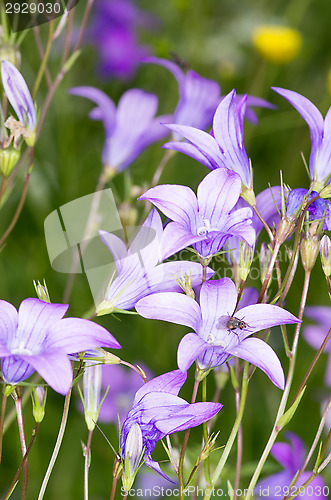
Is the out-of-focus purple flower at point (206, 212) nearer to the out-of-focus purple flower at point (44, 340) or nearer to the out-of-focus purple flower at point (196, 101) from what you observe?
the out-of-focus purple flower at point (44, 340)

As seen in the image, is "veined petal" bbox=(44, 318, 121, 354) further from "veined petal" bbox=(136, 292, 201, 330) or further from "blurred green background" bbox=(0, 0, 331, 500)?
"blurred green background" bbox=(0, 0, 331, 500)

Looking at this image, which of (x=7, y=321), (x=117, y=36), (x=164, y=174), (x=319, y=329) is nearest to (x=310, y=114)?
(x=7, y=321)

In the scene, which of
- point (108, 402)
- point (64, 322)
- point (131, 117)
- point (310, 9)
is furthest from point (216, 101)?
point (310, 9)

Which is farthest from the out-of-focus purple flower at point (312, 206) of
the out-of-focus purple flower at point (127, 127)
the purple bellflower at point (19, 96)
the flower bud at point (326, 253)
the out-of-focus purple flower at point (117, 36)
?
the out-of-focus purple flower at point (117, 36)

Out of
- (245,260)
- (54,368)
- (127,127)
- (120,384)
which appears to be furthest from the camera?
(120,384)

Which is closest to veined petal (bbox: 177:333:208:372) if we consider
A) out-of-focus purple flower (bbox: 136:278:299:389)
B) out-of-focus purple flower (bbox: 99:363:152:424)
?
Result: out-of-focus purple flower (bbox: 136:278:299:389)

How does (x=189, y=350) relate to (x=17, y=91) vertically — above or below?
below

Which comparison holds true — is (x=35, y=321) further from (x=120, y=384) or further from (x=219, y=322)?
(x=120, y=384)
